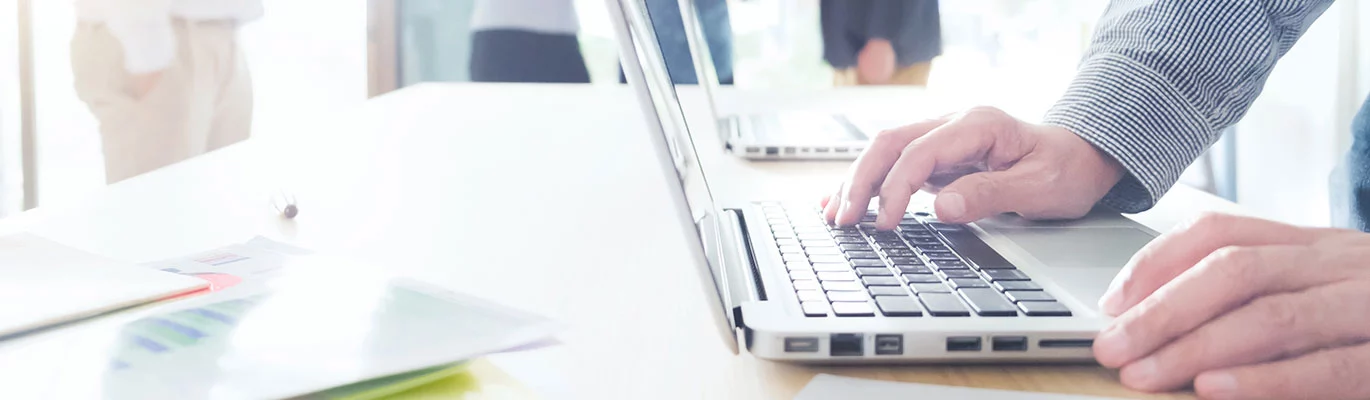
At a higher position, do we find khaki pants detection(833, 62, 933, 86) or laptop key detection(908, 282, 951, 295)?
laptop key detection(908, 282, 951, 295)

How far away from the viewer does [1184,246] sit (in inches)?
16.9

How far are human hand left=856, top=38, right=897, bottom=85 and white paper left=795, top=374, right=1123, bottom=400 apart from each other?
3.28 meters

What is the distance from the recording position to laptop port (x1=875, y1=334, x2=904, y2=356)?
0.37 metres

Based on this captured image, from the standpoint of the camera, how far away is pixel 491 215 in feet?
2.51

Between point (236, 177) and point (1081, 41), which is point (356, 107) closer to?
point (236, 177)

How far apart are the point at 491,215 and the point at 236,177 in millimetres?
334

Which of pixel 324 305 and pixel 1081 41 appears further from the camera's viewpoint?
pixel 1081 41

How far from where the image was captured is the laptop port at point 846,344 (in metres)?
0.38

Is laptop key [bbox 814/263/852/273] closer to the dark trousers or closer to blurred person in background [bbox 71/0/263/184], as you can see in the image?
blurred person in background [bbox 71/0/263/184]

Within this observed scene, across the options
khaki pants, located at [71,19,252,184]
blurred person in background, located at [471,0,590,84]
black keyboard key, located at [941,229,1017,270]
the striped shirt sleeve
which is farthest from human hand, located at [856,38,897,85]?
black keyboard key, located at [941,229,1017,270]

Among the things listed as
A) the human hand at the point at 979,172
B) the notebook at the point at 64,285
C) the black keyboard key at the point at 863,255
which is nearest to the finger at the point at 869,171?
the human hand at the point at 979,172

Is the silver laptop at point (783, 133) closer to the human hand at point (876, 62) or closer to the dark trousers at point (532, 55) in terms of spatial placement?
the dark trousers at point (532, 55)

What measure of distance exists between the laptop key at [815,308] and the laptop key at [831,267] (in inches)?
2.8

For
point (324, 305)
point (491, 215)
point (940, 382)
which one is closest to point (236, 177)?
point (491, 215)
